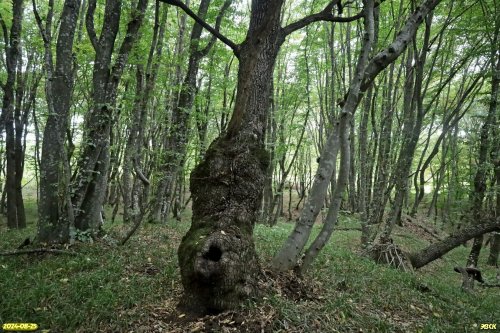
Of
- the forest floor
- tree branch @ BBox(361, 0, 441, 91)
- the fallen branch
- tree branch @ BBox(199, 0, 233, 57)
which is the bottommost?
the forest floor

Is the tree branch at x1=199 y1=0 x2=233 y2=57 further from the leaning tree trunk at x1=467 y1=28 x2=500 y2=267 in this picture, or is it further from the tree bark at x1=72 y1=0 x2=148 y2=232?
the leaning tree trunk at x1=467 y1=28 x2=500 y2=267

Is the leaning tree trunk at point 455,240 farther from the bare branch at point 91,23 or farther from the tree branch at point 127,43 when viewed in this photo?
the bare branch at point 91,23

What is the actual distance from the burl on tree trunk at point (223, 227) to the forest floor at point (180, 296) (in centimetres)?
26

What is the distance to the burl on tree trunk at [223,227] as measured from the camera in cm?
362

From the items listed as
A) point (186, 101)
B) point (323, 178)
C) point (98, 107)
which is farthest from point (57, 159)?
point (323, 178)

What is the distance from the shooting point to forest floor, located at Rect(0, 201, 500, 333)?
11.8 feet

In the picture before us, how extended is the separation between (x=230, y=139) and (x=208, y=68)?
25.5 feet

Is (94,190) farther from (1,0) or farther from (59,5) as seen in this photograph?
(59,5)

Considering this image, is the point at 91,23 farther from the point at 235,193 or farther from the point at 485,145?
the point at 485,145

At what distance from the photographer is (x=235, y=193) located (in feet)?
13.8

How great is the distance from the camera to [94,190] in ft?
22.6

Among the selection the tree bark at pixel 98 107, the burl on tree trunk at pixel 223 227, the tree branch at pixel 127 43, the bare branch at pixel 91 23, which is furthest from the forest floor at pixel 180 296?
the bare branch at pixel 91 23

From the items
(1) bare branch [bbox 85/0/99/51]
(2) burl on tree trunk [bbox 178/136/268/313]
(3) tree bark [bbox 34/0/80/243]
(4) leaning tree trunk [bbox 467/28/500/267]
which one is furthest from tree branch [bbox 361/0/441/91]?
(3) tree bark [bbox 34/0/80/243]

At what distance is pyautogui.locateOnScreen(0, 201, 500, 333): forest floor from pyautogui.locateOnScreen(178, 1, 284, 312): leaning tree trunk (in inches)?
13.4
